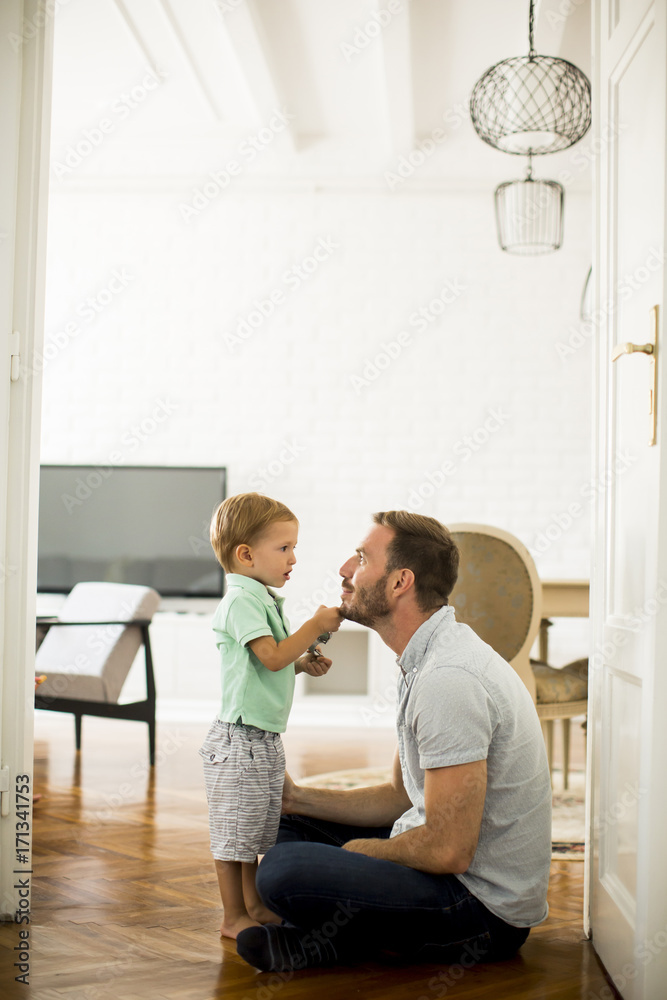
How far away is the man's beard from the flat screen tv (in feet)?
11.8

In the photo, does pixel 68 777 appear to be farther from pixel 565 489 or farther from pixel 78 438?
pixel 565 489

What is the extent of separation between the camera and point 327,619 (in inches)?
70.0

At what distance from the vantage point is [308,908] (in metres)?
1.56

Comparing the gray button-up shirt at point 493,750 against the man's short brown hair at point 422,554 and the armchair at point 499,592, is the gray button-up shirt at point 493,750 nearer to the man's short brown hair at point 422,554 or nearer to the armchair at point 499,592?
the man's short brown hair at point 422,554

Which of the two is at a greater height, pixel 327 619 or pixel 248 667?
pixel 327 619

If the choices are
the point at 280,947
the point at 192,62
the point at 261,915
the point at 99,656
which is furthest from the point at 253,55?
the point at 280,947

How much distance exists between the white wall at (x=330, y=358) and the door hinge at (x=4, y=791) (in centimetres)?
348

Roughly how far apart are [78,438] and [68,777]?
8.68 feet

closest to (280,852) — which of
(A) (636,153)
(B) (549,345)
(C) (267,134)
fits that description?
(A) (636,153)

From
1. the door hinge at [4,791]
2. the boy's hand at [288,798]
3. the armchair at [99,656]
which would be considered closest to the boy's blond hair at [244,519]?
the boy's hand at [288,798]

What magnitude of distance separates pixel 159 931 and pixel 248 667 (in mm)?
572

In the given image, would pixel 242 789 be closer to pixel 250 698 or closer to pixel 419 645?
pixel 250 698

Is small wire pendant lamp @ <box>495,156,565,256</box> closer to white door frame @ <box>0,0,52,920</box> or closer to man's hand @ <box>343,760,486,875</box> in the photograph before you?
white door frame @ <box>0,0,52,920</box>

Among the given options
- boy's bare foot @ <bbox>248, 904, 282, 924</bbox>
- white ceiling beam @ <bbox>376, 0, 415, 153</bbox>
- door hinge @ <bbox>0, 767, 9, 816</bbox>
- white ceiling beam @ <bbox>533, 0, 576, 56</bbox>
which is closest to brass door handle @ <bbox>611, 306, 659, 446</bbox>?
boy's bare foot @ <bbox>248, 904, 282, 924</bbox>
